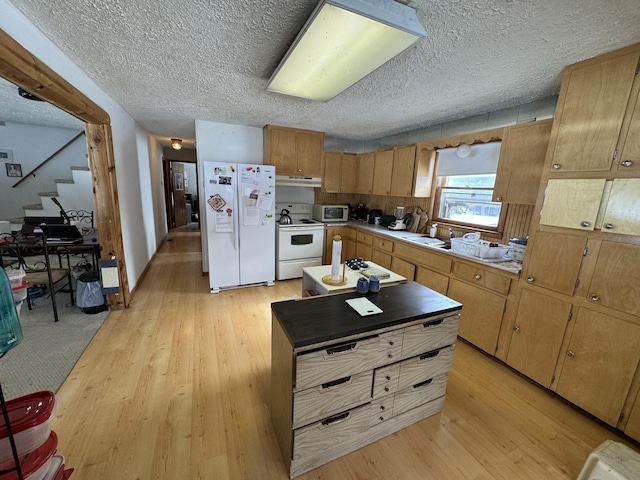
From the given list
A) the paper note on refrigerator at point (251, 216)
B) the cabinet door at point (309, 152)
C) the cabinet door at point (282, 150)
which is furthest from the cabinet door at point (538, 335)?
the cabinet door at point (282, 150)

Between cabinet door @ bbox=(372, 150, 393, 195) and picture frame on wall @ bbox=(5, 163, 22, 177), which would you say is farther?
picture frame on wall @ bbox=(5, 163, 22, 177)

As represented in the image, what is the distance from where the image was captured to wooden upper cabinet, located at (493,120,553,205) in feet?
6.91

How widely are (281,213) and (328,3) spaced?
3.08 m

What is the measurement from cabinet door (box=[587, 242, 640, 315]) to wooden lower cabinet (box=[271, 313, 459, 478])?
0.96 m

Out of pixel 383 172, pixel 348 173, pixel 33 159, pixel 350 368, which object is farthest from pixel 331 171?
pixel 33 159

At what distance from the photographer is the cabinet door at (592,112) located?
1490 millimetres

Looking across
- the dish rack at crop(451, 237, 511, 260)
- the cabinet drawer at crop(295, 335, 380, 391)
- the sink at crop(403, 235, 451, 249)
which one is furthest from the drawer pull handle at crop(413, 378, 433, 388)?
the sink at crop(403, 235, 451, 249)

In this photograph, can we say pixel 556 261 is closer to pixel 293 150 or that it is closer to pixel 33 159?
pixel 293 150

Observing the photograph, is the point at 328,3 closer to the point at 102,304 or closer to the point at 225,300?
the point at 225,300

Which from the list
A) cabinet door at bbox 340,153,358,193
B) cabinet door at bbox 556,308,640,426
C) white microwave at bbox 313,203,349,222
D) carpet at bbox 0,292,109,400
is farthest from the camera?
cabinet door at bbox 340,153,358,193

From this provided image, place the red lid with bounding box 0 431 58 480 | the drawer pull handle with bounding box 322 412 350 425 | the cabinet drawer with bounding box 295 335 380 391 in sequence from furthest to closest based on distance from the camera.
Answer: the drawer pull handle with bounding box 322 412 350 425
the cabinet drawer with bounding box 295 335 380 391
the red lid with bounding box 0 431 58 480

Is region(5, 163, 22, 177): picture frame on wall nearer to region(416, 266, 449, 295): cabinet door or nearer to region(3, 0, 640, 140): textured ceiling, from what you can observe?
region(3, 0, 640, 140): textured ceiling

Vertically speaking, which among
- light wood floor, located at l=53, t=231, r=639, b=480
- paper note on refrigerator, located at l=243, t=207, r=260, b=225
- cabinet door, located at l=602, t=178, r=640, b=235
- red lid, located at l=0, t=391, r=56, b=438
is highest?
cabinet door, located at l=602, t=178, r=640, b=235

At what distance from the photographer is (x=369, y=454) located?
4.67 feet
